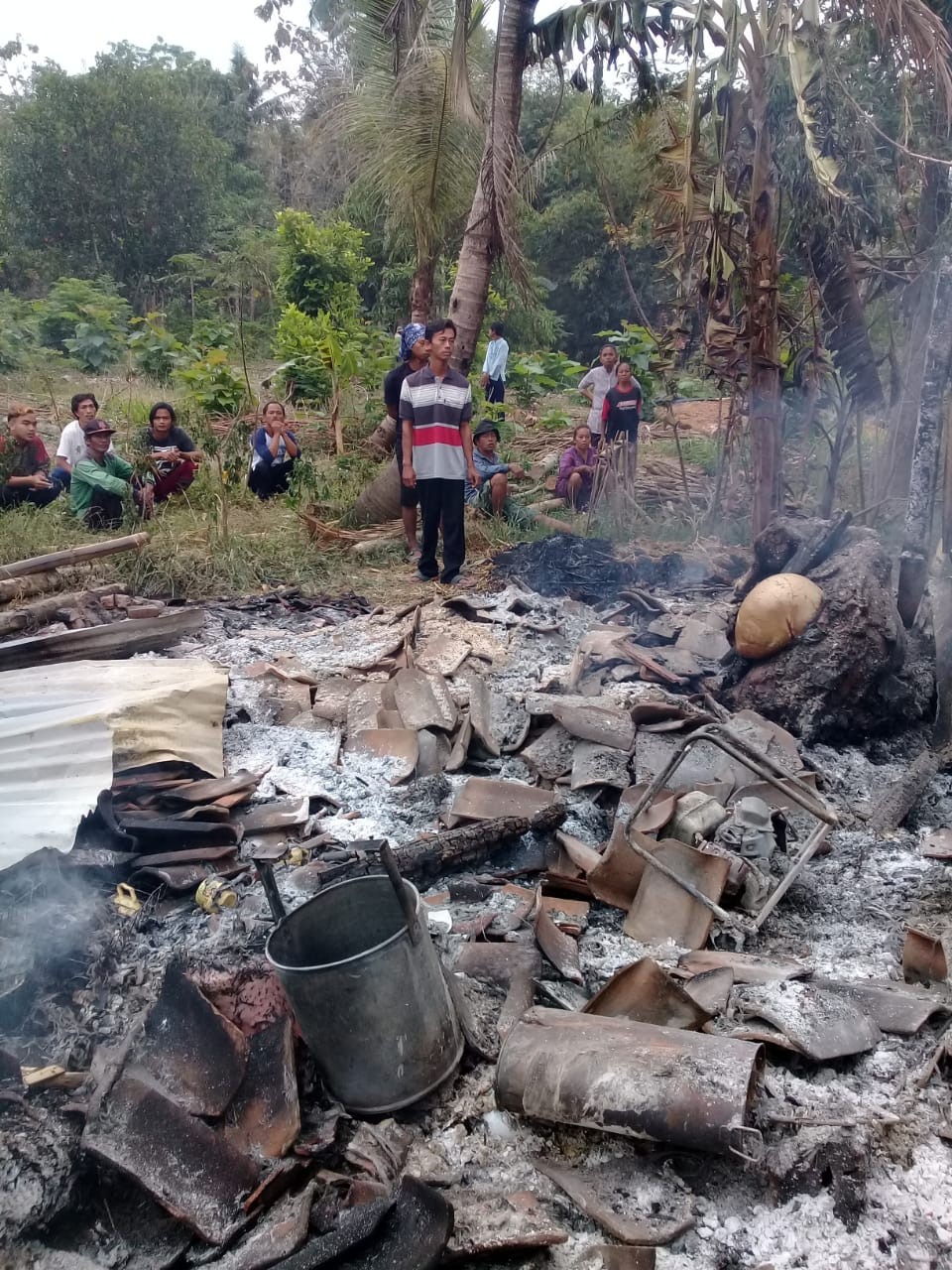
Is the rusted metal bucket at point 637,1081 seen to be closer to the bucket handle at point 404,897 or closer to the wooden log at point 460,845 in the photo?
the bucket handle at point 404,897

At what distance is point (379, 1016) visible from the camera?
2471mm

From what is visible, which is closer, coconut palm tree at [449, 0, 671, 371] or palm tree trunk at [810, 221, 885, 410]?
palm tree trunk at [810, 221, 885, 410]

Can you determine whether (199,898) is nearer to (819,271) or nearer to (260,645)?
(260,645)

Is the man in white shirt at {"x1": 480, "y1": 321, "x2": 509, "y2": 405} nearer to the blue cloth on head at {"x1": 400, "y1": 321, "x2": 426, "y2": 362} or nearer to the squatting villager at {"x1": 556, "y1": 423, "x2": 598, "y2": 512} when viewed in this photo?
the squatting villager at {"x1": 556, "y1": 423, "x2": 598, "y2": 512}

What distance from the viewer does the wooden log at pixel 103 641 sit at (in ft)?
16.1

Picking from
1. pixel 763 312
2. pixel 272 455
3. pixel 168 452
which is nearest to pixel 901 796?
pixel 763 312

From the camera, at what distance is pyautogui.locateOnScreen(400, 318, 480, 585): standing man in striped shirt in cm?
700

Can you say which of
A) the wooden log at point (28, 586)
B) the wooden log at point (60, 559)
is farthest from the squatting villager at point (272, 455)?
the wooden log at point (28, 586)

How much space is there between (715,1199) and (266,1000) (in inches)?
54.7

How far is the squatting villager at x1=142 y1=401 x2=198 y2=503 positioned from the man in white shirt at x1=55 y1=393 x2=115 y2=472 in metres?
0.42

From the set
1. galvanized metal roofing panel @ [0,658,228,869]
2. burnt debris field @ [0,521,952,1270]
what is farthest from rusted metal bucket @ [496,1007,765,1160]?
galvanized metal roofing panel @ [0,658,228,869]

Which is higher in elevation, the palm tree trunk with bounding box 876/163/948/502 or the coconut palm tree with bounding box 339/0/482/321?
the coconut palm tree with bounding box 339/0/482/321

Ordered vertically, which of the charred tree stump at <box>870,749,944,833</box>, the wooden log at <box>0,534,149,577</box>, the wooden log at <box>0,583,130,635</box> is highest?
the wooden log at <box>0,534,149,577</box>

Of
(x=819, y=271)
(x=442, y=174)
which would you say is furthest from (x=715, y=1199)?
(x=442, y=174)
